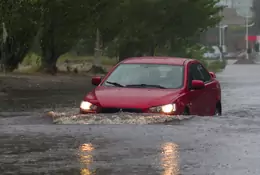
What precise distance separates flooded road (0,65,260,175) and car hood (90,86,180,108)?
0.61m

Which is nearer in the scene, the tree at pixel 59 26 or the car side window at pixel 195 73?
the car side window at pixel 195 73

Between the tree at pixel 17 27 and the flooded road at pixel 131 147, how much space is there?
14334mm

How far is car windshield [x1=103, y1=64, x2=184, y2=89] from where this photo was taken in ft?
42.9

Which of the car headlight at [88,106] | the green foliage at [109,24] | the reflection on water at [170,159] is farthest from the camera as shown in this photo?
the green foliage at [109,24]

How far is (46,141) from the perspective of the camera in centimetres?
959

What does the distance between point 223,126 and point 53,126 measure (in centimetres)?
252

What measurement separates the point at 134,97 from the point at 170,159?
3.96 meters

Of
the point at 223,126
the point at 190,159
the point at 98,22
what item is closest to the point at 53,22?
the point at 98,22

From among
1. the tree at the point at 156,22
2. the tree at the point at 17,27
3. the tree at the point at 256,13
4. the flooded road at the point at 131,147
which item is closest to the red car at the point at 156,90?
the flooded road at the point at 131,147

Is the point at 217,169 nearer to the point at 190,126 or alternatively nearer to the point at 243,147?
the point at 243,147

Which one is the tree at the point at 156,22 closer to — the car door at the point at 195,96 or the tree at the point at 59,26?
the tree at the point at 59,26

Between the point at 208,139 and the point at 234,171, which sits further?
the point at 208,139

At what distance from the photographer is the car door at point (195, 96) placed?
1301cm

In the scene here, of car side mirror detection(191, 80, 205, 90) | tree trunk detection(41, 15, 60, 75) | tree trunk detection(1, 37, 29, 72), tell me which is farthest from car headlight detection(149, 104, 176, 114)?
tree trunk detection(41, 15, 60, 75)
